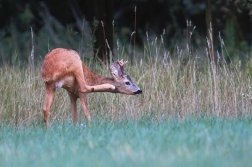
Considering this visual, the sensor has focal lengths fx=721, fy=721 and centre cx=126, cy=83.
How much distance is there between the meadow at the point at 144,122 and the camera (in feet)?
22.0

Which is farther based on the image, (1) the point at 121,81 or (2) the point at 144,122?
(1) the point at 121,81

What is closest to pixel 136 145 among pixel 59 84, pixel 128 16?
pixel 59 84

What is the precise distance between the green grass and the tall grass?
2257 millimetres

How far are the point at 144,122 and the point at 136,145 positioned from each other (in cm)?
254

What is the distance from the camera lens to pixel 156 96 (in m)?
12.2

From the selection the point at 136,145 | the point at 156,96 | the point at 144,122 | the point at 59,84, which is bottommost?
the point at 136,145

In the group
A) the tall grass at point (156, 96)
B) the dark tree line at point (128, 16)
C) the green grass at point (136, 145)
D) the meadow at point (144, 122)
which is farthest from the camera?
the dark tree line at point (128, 16)

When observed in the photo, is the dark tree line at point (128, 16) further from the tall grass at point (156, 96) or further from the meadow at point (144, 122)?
the tall grass at point (156, 96)

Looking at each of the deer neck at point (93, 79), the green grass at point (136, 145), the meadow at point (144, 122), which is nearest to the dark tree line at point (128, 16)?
the meadow at point (144, 122)

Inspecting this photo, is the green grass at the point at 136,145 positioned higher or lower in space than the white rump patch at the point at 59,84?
lower

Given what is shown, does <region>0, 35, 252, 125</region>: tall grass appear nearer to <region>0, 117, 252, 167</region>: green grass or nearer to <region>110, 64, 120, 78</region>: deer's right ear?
<region>110, 64, 120, 78</region>: deer's right ear

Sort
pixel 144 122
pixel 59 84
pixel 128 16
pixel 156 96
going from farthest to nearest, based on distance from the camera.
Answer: pixel 128 16, pixel 156 96, pixel 59 84, pixel 144 122

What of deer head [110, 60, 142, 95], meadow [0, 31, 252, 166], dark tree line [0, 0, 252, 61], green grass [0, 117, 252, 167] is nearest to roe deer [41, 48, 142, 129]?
deer head [110, 60, 142, 95]

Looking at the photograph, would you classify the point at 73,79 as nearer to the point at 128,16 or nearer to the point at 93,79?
the point at 93,79
